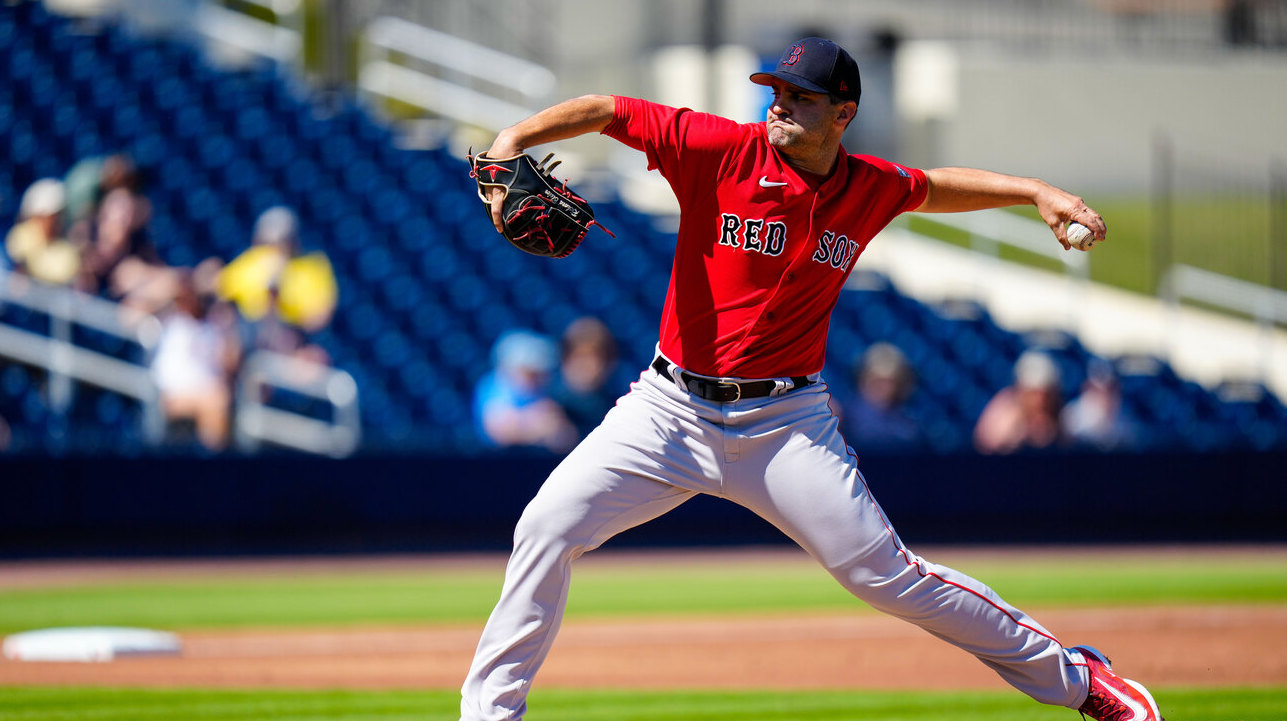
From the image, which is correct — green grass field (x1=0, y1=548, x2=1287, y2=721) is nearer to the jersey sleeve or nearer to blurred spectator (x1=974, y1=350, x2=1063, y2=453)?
blurred spectator (x1=974, y1=350, x2=1063, y2=453)

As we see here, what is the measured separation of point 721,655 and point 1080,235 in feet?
10.8

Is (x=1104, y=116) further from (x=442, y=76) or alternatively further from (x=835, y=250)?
(x=835, y=250)

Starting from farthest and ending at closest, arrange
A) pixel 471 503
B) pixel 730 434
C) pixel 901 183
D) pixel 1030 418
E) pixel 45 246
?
pixel 1030 418 → pixel 471 503 → pixel 45 246 → pixel 901 183 → pixel 730 434

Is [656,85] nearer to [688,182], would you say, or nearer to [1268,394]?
[1268,394]

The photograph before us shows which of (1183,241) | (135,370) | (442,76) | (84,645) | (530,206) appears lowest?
(84,645)

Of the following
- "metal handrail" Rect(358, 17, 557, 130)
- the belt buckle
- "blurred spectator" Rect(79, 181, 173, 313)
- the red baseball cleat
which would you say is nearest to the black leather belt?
the belt buckle

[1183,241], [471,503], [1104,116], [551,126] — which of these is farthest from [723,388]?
[1104,116]

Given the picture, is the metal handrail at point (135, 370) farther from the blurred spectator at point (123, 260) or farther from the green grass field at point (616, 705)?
the green grass field at point (616, 705)

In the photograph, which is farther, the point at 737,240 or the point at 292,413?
the point at 292,413

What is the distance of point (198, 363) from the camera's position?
925 cm

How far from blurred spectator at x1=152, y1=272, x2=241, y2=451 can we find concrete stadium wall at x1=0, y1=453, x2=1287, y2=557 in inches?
11.5

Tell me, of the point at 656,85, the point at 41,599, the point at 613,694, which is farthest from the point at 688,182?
the point at 656,85

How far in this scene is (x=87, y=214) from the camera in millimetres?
10125

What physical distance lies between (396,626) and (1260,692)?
4.19 meters
